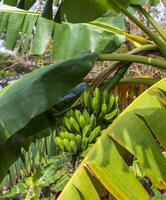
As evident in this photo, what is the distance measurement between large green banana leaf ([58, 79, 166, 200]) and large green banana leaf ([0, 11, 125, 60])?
2.58ft

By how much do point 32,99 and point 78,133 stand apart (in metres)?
0.19

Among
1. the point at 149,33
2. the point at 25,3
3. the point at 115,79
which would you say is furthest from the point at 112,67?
the point at 25,3

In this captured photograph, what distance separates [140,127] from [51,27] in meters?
1.04

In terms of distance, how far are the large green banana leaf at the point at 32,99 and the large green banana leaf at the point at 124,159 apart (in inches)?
10.2

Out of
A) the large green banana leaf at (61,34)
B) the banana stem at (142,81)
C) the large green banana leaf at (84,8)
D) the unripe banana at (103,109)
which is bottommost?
the unripe banana at (103,109)

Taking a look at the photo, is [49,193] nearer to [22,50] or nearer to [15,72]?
[22,50]

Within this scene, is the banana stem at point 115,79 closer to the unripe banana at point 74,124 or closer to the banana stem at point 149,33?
the banana stem at point 149,33

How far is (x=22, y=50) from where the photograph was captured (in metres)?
2.49

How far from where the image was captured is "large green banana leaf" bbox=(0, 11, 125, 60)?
7.09ft

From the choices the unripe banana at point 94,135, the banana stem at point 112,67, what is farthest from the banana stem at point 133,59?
the unripe banana at point 94,135

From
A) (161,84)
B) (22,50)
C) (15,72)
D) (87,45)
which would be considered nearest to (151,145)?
(161,84)

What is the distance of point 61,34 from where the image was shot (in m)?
2.22

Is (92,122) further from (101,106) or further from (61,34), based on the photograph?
(61,34)

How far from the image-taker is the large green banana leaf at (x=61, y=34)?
2.16m
